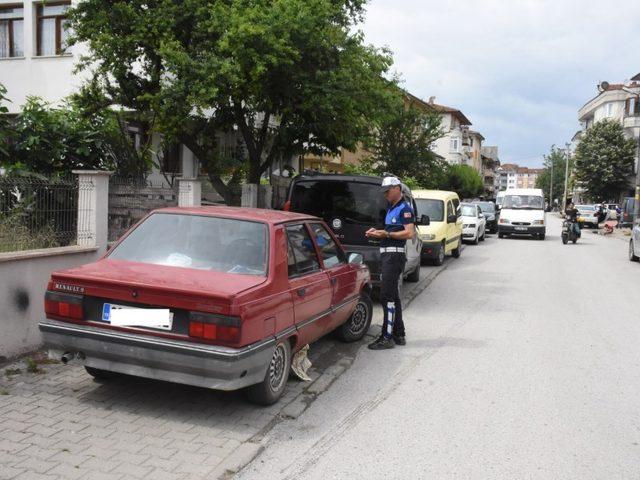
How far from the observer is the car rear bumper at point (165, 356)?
14.3ft

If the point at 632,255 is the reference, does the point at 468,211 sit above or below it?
above

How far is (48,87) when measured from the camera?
20.2 meters

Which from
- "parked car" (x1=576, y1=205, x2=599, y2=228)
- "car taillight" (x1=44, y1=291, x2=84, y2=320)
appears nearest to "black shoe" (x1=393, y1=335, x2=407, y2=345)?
A: "car taillight" (x1=44, y1=291, x2=84, y2=320)

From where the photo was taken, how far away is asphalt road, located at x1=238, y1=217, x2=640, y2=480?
4.12m

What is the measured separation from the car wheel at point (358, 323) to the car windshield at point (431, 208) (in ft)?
28.8

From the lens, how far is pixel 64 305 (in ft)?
15.6

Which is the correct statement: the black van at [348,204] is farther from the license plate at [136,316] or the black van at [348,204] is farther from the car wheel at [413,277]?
the license plate at [136,316]

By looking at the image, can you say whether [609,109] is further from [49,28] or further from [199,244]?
[199,244]

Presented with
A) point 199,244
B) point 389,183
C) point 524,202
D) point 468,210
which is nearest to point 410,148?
point 524,202

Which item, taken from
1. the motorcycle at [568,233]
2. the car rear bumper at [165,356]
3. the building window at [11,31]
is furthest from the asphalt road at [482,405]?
the building window at [11,31]

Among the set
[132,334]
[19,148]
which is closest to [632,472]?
[132,334]

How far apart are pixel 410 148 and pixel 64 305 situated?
994 inches

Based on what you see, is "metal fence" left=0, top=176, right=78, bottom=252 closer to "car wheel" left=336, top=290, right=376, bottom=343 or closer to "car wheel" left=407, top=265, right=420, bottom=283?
"car wheel" left=336, top=290, right=376, bottom=343

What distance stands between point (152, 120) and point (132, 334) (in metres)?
8.78
